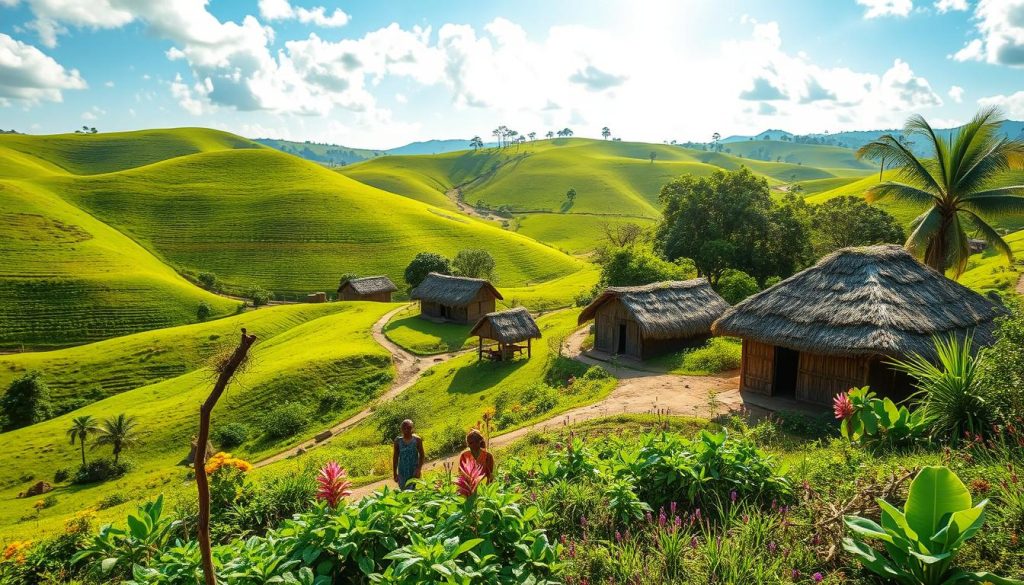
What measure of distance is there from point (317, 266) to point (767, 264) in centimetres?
5540

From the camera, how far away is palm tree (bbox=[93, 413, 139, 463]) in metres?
27.9

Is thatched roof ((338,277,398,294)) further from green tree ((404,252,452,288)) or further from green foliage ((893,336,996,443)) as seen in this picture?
green foliage ((893,336,996,443))

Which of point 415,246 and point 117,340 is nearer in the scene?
point 117,340

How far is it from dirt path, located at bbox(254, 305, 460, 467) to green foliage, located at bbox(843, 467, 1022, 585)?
2389cm

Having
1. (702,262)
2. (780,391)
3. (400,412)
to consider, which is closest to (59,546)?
(400,412)

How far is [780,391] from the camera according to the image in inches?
794

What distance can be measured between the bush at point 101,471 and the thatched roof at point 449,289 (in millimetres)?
23691

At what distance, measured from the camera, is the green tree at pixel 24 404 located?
35750 mm

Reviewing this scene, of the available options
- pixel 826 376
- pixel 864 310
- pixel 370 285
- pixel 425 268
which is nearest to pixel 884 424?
pixel 864 310

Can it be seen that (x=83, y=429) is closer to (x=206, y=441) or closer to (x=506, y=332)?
(x=506, y=332)

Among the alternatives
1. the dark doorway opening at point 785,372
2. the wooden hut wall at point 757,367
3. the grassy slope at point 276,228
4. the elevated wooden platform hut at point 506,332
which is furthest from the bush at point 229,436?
the grassy slope at point 276,228

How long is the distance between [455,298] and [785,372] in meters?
27.8

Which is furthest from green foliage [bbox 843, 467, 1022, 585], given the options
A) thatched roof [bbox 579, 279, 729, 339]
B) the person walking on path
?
thatched roof [bbox 579, 279, 729, 339]

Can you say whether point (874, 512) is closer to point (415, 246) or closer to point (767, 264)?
point (767, 264)
